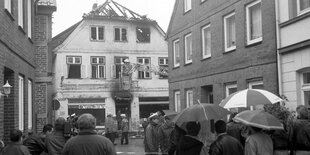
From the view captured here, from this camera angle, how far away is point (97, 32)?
3934 centimetres

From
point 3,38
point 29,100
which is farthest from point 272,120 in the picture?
point 29,100

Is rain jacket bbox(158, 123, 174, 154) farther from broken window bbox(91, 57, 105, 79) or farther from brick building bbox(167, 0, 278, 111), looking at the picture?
broken window bbox(91, 57, 105, 79)

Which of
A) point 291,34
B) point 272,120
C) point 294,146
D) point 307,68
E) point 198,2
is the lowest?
point 294,146

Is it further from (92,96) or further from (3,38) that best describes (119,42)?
(3,38)

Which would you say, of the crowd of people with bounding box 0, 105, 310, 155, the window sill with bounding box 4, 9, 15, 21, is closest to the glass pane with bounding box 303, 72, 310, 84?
the crowd of people with bounding box 0, 105, 310, 155

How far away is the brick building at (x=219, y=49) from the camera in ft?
53.8

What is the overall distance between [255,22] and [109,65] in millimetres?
22956

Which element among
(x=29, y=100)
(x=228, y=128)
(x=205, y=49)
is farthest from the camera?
(x=205, y=49)

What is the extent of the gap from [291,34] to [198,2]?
841 cm

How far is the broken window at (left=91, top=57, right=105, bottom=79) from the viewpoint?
38.9 m

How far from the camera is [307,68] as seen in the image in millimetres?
13875

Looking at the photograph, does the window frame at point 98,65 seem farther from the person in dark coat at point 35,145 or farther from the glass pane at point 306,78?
the person in dark coat at point 35,145

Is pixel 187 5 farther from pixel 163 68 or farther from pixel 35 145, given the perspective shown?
pixel 35 145

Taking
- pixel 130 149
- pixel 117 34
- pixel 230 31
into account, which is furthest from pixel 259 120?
pixel 117 34
